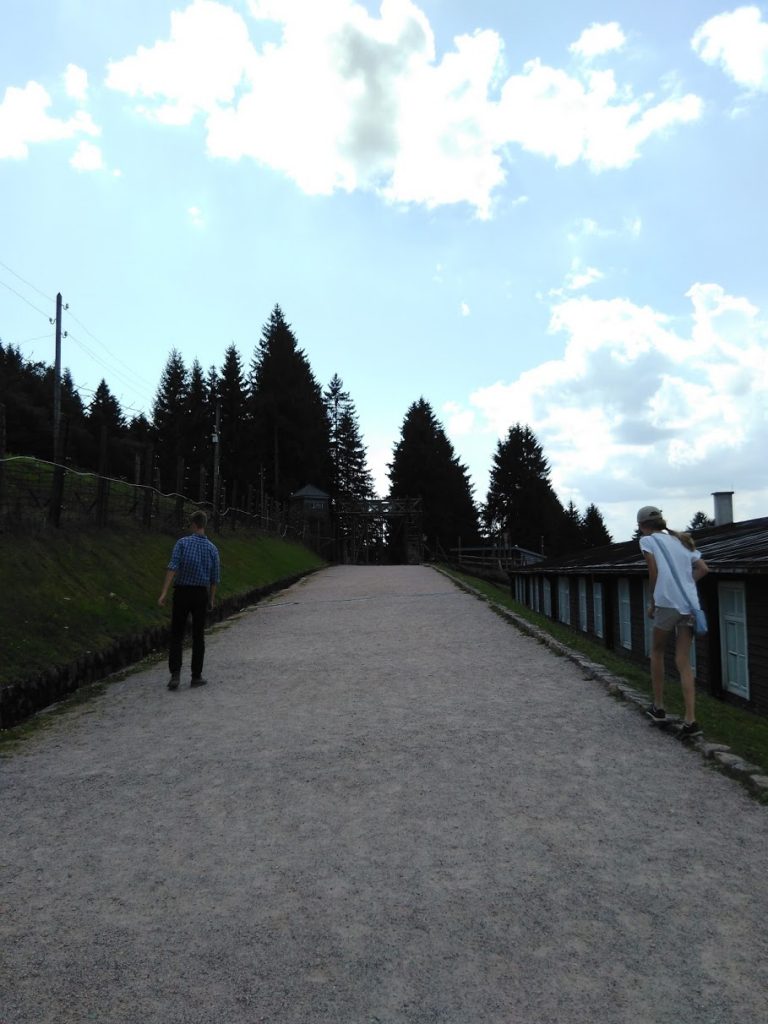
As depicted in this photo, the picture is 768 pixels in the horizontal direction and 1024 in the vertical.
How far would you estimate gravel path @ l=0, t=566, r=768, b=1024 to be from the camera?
2686mm

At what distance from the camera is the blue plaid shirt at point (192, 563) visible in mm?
8422

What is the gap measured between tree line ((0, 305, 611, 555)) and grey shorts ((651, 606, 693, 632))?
168 feet

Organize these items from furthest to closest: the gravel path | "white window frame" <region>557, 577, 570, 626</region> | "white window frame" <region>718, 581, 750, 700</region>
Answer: "white window frame" <region>557, 577, 570, 626</region>, "white window frame" <region>718, 581, 750, 700</region>, the gravel path

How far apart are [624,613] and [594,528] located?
300 feet

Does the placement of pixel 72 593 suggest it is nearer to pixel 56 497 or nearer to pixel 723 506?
pixel 56 497

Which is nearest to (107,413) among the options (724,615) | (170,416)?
(170,416)

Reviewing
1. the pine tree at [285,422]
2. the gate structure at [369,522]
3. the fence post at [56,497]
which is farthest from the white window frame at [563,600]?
the pine tree at [285,422]

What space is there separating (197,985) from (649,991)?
1.68 meters

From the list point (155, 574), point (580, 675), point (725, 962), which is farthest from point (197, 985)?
point (155, 574)

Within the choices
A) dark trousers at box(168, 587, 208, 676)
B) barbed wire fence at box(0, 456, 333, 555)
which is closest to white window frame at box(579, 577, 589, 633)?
barbed wire fence at box(0, 456, 333, 555)

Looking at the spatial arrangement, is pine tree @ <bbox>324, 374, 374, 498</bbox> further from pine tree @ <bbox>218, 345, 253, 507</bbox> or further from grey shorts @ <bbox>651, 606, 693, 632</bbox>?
grey shorts @ <bbox>651, 606, 693, 632</bbox>

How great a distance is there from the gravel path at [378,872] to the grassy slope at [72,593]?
1372 mm

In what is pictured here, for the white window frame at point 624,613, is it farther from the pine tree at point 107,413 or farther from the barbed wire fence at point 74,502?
the pine tree at point 107,413

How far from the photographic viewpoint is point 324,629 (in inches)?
536
